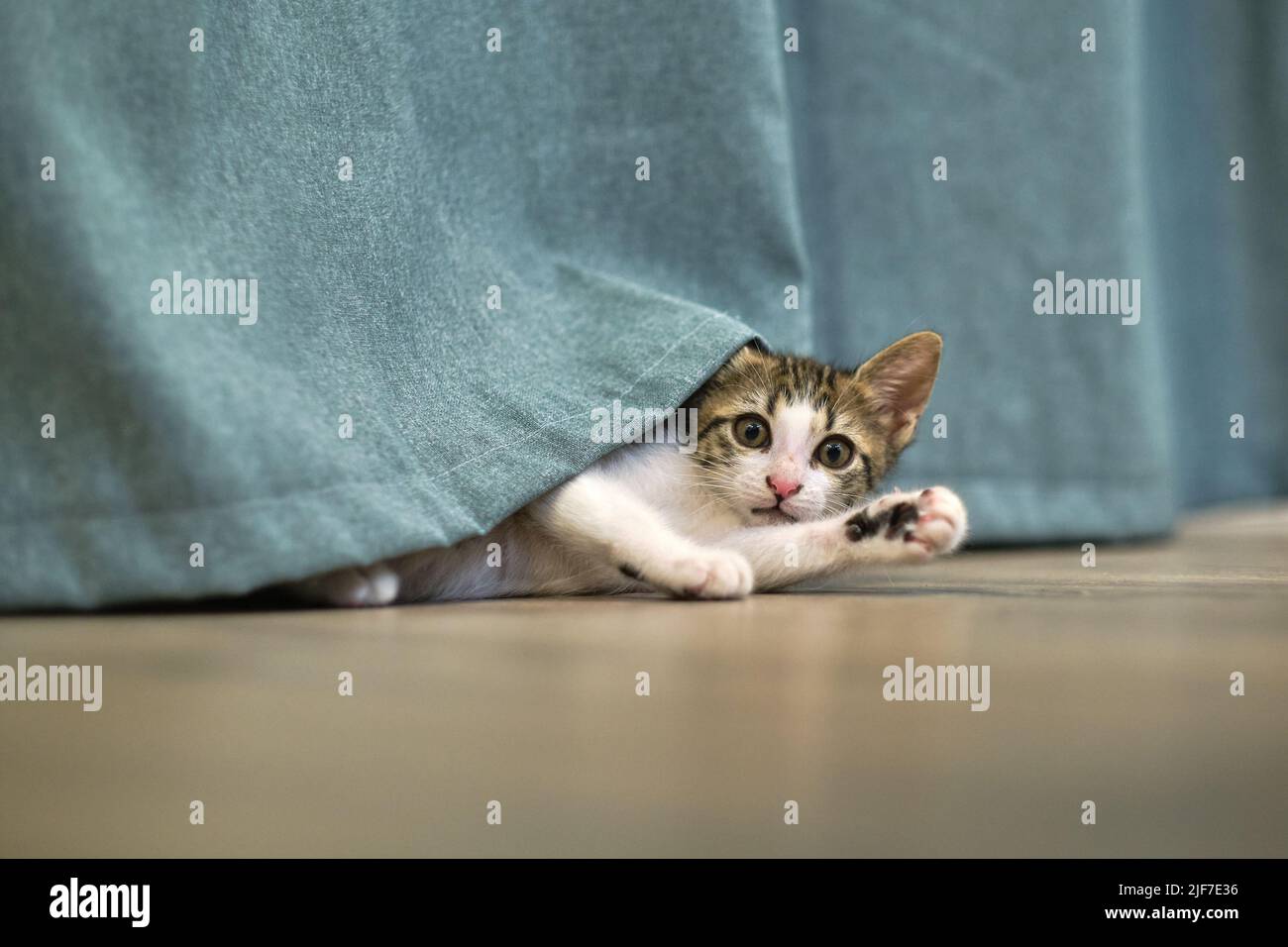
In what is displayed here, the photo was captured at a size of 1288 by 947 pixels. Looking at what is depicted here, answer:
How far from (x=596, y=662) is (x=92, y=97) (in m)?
0.82

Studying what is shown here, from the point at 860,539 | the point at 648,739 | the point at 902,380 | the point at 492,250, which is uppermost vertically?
the point at 492,250

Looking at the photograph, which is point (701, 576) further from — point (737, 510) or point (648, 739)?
point (648, 739)

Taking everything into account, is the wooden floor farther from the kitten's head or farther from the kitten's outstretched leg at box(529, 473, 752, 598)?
the kitten's head

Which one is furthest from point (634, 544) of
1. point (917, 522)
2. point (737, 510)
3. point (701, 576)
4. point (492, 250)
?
point (492, 250)

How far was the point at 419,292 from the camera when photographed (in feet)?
4.13

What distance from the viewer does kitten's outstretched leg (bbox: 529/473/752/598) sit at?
1173mm

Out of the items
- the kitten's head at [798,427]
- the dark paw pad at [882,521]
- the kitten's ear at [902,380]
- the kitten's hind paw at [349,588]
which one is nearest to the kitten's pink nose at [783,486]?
the kitten's head at [798,427]

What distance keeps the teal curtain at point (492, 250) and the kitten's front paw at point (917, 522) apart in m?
0.27

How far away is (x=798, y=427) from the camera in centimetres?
133

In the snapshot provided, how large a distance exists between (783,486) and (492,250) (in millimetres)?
496

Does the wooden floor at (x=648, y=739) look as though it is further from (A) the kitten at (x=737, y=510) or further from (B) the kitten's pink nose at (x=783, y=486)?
(B) the kitten's pink nose at (x=783, y=486)

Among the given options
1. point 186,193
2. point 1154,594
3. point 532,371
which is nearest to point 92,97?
point 186,193

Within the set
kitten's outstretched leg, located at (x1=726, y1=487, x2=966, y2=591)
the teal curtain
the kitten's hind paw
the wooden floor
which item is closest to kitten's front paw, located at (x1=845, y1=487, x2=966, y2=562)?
kitten's outstretched leg, located at (x1=726, y1=487, x2=966, y2=591)

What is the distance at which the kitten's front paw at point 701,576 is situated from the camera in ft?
3.83
